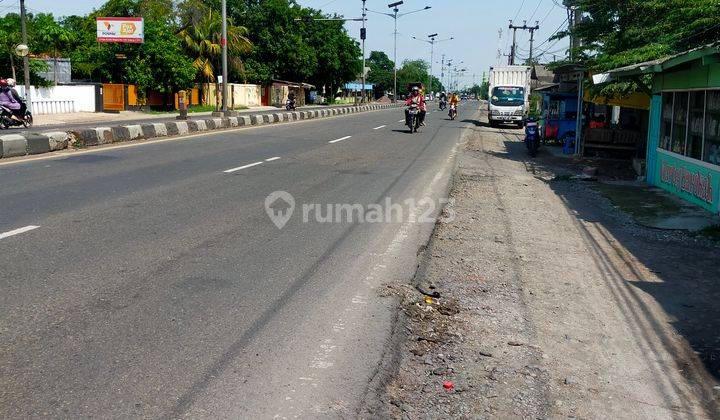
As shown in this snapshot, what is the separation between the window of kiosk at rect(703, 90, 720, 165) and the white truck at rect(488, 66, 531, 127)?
25.1 meters

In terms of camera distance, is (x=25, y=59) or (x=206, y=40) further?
(x=206, y=40)

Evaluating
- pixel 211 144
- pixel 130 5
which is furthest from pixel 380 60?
pixel 211 144

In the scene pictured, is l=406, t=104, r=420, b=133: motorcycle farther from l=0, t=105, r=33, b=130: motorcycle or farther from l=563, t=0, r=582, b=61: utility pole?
l=0, t=105, r=33, b=130: motorcycle

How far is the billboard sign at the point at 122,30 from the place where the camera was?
4141 centimetres

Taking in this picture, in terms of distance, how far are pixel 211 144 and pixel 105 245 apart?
41.7 feet

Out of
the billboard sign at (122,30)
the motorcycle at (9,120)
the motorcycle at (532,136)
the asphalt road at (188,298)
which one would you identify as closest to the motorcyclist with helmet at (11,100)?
the motorcycle at (9,120)

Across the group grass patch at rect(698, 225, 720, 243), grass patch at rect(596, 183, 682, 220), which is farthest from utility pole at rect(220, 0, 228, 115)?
grass patch at rect(698, 225, 720, 243)

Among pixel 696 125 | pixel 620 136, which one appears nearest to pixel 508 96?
pixel 620 136

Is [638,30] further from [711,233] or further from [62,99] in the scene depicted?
[62,99]

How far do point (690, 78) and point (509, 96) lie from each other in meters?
25.6

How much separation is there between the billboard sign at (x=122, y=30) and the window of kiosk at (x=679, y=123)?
3543cm

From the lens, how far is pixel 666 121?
13391mm

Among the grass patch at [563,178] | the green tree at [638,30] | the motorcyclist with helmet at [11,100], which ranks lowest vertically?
the grass patch at [563,178]

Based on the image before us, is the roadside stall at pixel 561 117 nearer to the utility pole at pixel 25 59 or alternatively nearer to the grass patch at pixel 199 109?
the utility pole at pixel 25 59
